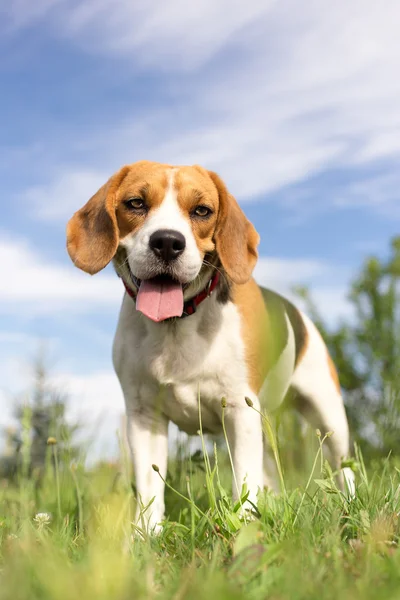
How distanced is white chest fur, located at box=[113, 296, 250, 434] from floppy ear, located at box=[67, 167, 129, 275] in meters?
0.45

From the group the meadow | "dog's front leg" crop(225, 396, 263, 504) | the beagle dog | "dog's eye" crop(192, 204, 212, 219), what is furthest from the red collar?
the meadow

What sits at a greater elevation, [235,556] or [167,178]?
[167,178]

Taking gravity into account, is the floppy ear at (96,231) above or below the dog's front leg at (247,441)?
above

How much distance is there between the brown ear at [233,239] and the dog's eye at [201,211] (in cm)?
12

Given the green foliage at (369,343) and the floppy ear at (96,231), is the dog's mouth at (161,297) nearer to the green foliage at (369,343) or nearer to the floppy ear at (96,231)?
the floppy ear at (96,231)

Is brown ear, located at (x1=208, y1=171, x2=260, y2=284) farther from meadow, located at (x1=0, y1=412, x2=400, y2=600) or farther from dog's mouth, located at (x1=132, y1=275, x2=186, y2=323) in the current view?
meadow, located at (x1=0, y1=412, x2=400, y2=600)

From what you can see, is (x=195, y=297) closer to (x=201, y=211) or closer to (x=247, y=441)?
(x=201, y=211)

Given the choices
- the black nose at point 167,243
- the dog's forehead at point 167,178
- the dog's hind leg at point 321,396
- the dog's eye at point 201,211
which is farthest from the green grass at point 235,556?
the dog's hind leg at point 321,396

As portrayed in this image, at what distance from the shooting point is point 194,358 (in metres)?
4.21

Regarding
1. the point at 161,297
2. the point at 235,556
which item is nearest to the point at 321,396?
the point at 161,297

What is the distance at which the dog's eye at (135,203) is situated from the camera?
13.3 feet

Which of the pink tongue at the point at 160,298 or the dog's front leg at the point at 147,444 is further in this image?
the dog's front leg at the point at 147,444

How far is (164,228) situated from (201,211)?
→ 16.9 inches

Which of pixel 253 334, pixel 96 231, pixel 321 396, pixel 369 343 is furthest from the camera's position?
pixel 369 343
